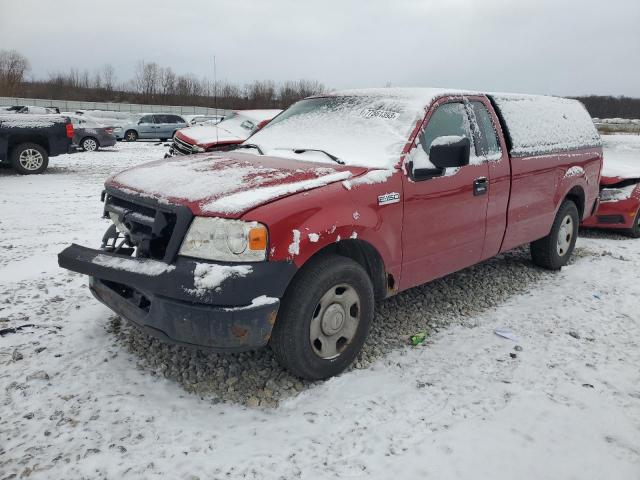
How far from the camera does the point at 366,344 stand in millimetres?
3619

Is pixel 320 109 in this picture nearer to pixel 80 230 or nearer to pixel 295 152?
pixel 295 152

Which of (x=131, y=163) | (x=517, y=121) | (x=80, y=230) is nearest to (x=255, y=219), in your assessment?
(x=517, y=121)

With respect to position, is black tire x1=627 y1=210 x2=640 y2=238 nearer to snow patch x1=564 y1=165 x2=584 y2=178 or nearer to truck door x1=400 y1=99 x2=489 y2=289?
snow patch x1=564 y1=165 x2=584 y2=178

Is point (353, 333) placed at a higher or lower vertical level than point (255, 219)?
lower

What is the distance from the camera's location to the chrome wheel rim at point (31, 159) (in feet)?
36.7

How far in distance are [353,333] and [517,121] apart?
270 cm

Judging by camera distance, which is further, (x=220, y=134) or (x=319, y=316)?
(x=220, y=134)

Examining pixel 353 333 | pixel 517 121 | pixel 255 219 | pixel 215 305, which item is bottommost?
pixel 353 333

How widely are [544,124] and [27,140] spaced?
1099 cm

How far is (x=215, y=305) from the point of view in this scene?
101 inches

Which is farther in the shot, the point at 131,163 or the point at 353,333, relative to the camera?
the point at 131,163

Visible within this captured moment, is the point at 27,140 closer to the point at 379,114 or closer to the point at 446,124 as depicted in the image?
the point at 379,114

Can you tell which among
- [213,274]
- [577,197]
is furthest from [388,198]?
[577,197]

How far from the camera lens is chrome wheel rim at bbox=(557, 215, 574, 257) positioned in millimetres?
5450
